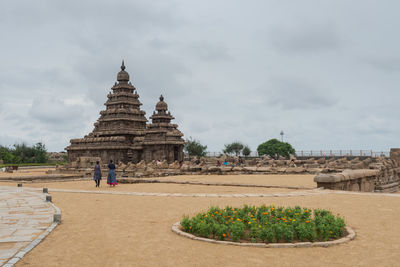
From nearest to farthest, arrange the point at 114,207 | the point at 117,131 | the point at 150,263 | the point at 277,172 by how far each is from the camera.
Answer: the point at 150,263 < the point at 114,207 < the point at 277,172 < the point at 117,131

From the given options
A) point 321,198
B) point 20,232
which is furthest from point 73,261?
point 321,198

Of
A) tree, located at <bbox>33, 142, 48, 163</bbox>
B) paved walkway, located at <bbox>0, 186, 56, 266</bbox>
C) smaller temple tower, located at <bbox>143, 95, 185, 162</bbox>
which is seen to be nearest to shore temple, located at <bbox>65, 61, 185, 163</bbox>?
smaller temple tower, located at <bbox>143, 95, 185, 162</bbox>

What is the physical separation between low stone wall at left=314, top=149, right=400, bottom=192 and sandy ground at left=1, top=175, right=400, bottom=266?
4.15m

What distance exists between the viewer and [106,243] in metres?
6.61

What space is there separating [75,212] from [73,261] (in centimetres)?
479

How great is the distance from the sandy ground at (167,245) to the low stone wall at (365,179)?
415 centimetres

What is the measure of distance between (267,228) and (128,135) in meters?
40.5

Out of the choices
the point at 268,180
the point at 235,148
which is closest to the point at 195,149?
the point at 235,148

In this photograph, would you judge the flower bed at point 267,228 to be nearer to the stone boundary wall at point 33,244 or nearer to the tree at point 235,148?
the stone boundary wall at point 33,244

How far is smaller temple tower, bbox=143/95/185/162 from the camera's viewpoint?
41.5 metres

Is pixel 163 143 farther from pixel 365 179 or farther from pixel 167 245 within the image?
pixel 167 245

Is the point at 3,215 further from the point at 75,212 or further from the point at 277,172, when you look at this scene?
the point at 277,172

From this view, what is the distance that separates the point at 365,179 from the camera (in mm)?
18750

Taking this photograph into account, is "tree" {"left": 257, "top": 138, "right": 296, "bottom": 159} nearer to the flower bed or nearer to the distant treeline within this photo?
the distant treeline
